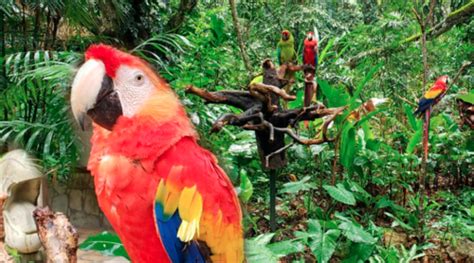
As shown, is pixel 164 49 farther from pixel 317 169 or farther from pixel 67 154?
pixel 317 169

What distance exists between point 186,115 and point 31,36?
0.72 metres

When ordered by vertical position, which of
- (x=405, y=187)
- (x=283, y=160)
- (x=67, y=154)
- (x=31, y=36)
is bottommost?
(x=405, y=187)

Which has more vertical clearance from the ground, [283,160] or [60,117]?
[60,117]

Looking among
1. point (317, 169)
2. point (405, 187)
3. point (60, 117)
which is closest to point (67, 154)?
point (60, 117)

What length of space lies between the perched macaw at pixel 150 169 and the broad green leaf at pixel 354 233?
100cm

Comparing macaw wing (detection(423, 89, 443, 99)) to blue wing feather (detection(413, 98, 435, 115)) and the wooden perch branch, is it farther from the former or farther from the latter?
the wooden perch branch

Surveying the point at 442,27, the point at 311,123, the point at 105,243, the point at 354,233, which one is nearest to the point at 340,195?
the point at 354,233

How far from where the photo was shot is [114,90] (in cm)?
28

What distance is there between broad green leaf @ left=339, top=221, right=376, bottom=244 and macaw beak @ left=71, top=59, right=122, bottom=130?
3.61 feet

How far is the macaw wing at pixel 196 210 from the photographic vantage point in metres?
0.31

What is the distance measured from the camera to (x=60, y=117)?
0.37 meters

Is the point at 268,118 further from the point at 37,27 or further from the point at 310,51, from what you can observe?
the point at 310,51

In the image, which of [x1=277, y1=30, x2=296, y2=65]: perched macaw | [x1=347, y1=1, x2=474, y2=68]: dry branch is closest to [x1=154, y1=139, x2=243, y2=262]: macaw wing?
[x1=277, y1=30, x2=296, y2=65]: perched macaw

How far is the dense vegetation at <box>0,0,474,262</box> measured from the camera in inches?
20.1
